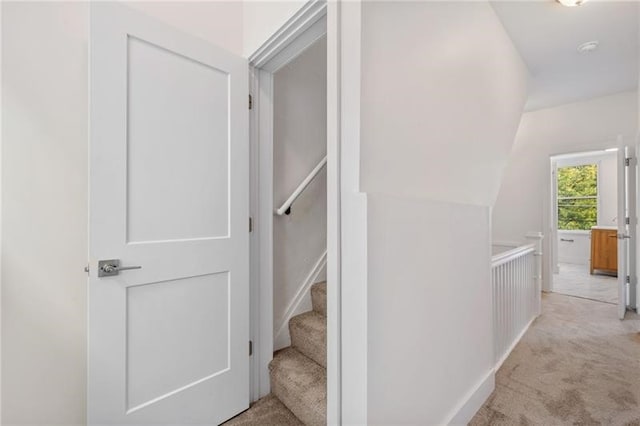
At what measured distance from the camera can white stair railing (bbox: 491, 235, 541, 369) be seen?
2.11 m

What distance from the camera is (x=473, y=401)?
5.26 feet

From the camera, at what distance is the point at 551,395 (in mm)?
1773

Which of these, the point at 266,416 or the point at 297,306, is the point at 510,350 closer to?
the point at 297,306

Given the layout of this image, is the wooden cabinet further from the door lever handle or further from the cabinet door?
the door lever handle

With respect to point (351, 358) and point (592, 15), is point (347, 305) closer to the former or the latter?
point (351, 358)

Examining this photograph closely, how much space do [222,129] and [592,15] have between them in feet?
9.02

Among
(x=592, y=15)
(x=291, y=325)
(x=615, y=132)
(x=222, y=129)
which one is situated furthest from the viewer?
(x=615, y=132)

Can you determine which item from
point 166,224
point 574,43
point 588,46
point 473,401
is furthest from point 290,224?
point 588,46

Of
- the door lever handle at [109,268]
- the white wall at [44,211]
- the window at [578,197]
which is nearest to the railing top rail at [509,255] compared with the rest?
the door lever handle at [109,268]

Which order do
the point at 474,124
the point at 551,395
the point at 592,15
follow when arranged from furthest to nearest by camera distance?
the point at 592,15, the point at 551,395, the point at 474,124

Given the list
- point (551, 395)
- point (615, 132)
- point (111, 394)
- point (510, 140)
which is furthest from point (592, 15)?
point (111, 394)

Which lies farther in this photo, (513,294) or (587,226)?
(587,226)

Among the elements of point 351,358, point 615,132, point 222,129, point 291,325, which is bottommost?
point 291,325

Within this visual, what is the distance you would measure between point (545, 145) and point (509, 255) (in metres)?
2.82
